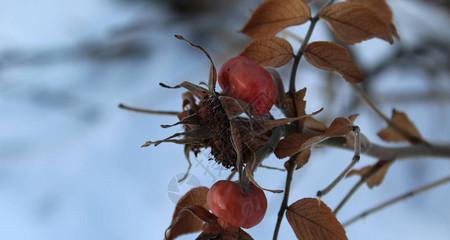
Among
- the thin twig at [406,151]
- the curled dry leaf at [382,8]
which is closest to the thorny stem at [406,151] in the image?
the thin twig at [406,151]

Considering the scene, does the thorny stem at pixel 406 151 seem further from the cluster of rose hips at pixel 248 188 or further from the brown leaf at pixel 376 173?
the cluster of rose hips at pixel 248 188

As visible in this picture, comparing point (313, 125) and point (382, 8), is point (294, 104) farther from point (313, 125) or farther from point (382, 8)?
point (382, 8)

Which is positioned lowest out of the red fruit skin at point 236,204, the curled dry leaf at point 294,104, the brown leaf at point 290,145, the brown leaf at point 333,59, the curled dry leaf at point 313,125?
the red fruit skin at point 236,204

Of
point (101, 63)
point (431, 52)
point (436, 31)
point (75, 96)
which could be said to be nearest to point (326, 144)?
point (431, 52)

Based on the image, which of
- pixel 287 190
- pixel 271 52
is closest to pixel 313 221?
pixel 287 190

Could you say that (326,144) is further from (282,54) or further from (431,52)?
(431,52)

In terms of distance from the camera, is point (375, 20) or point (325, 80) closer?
point (375, 20)
